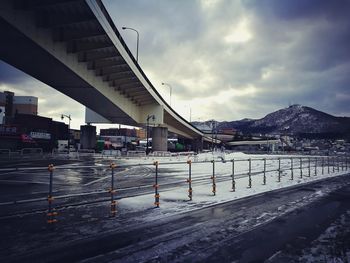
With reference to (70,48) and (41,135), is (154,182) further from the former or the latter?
(41,135)

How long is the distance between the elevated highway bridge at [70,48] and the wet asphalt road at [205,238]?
14.0 meters

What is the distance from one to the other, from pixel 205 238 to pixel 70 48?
69.3 ft

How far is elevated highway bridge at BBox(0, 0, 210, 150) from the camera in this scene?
1686 centimetres

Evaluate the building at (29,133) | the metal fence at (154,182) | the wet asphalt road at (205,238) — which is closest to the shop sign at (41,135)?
the building at (29,133)

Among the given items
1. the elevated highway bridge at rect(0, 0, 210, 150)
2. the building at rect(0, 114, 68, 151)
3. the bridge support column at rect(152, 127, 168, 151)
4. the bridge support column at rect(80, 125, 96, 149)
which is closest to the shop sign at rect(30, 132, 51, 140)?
the building at rect(0, 114, 68, 151)

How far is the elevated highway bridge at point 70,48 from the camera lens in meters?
16.9

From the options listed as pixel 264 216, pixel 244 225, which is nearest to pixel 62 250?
pixel 244 225

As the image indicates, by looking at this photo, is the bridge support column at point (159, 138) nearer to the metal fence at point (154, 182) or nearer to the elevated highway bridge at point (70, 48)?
the elevated highway bridge at point (70, 48)

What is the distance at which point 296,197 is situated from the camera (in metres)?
12.7

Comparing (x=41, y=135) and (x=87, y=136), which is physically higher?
(x=41, y=135)

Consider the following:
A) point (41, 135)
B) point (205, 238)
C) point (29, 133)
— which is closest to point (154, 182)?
point (205, 238)

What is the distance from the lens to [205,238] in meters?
6.61

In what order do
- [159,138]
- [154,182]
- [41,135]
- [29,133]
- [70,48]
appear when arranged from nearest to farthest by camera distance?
[154,182], [70,48], [159,138], [29,133], [41,135]

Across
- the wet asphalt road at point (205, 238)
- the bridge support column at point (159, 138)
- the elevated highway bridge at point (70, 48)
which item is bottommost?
the wet asphalt road at point (205, 238)
